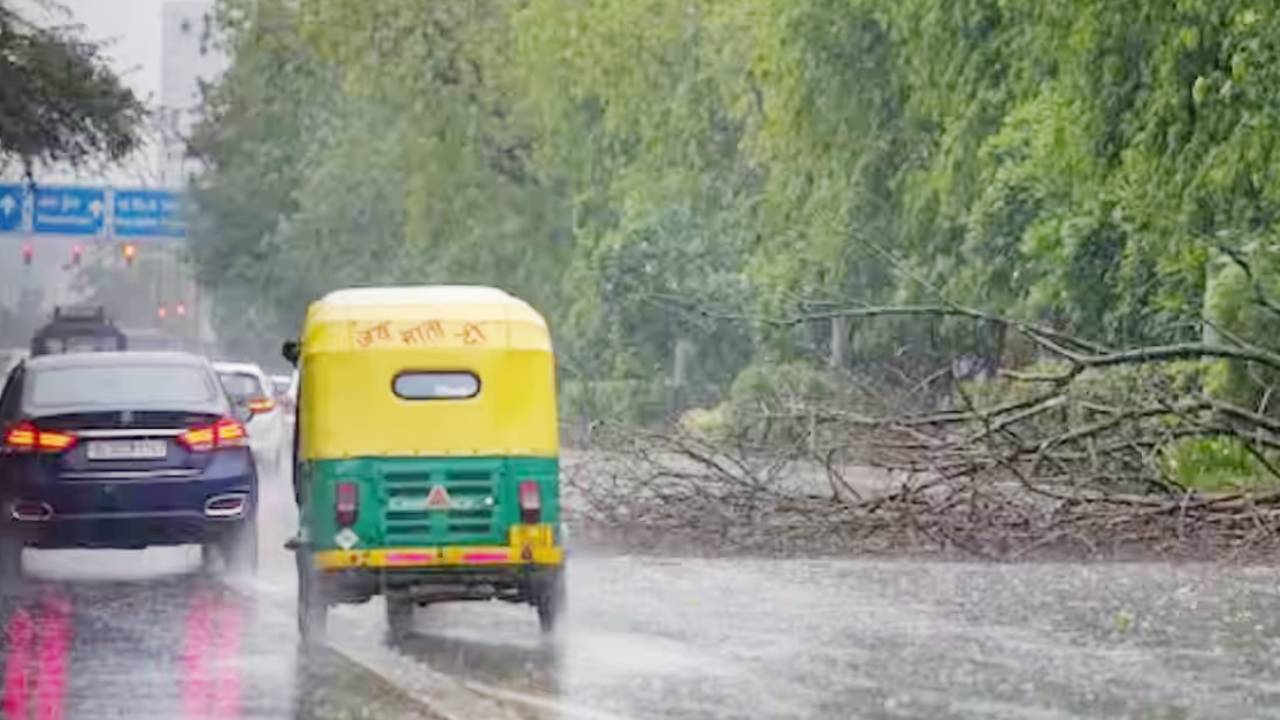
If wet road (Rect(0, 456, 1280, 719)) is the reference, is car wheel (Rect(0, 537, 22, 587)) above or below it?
below

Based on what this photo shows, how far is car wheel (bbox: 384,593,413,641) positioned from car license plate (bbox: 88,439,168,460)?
12.5 ft

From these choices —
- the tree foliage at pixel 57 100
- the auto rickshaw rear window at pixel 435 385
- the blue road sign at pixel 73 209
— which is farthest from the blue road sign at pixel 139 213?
the auto rickshaw rear window at pixel 435 385

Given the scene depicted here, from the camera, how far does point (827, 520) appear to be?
23.7 meters

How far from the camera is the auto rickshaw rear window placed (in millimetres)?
17328

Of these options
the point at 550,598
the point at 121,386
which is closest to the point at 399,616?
the point at 550,598

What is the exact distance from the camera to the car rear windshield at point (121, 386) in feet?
71.6

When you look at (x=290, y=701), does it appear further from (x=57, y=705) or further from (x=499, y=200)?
(x=499, y=200)

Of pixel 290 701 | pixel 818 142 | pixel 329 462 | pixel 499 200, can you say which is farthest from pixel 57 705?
pixel 499 200

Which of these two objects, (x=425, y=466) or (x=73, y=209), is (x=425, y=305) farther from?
(x=73, y=209)

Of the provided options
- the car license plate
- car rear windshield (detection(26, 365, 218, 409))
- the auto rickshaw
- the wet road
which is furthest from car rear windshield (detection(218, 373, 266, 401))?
the auto rickshaw

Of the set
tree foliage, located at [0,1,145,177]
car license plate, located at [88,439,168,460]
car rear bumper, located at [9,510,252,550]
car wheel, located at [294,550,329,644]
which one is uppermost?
tree foliage, located at [0,1,145,177]

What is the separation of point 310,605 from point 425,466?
1.05 metres

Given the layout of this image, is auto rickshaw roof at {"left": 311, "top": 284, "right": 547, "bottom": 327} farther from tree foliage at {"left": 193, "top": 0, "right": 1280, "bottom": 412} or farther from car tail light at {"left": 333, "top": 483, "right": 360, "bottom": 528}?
tree foliage at {"left": 193, "top": 0, "right": 1280, "bottom": 412}

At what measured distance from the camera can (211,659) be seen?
53.0 ft
